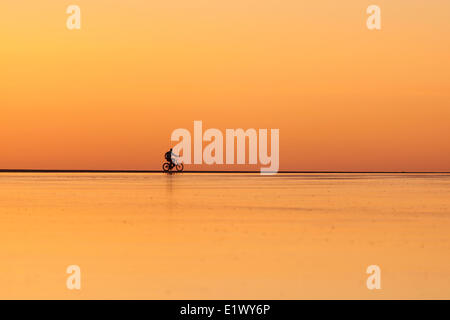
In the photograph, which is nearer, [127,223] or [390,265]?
[390,265]

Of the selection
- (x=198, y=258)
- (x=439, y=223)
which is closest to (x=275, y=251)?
(x=198, y=258)

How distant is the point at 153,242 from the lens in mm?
18688

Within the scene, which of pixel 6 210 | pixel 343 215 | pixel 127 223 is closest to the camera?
pixel 127 223

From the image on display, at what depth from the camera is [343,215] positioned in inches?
1062

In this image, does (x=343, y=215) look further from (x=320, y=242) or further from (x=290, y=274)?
(x=290, y=274)

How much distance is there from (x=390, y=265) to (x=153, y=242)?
5.93 m

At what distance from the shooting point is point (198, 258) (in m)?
16.0

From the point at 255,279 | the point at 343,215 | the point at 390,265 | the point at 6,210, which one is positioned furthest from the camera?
the point at 6,210
